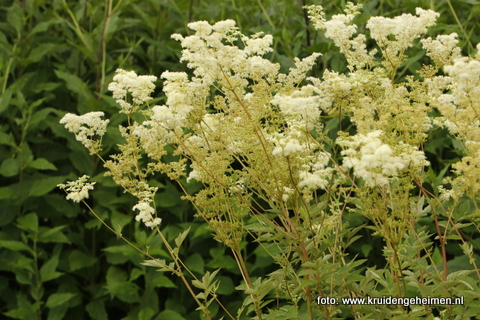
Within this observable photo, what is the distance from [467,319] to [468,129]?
1.55 feet

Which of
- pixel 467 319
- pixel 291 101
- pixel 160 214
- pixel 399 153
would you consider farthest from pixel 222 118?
pixel 160 214

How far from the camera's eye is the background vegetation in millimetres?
3086

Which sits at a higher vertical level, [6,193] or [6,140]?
[6,140]

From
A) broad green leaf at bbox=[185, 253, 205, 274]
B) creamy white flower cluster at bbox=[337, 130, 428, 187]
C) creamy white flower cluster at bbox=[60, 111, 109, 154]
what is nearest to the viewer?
creamy white flower cluster at bbox=[337, 130, 428, 187]

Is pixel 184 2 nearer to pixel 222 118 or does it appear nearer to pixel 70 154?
pixel 70 154

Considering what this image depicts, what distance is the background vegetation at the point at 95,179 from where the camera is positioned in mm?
3086

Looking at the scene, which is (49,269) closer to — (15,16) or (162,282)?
(162,282)

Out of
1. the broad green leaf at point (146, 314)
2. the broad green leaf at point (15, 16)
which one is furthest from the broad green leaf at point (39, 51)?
the broad green leaf at point (146, 314)

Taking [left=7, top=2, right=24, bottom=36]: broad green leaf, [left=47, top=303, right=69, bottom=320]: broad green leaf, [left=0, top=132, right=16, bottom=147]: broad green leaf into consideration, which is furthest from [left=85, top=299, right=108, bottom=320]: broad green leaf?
[left=7, top=2, right=24, bottom=36]: broad green leaf

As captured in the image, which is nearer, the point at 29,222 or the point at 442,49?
the point at 442,49

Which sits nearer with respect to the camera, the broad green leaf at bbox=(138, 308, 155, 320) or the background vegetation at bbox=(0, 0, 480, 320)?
the broad green leaf at bbox=(138, 308, 155, 320)

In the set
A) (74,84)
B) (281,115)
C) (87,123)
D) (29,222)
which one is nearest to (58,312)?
(29,222)

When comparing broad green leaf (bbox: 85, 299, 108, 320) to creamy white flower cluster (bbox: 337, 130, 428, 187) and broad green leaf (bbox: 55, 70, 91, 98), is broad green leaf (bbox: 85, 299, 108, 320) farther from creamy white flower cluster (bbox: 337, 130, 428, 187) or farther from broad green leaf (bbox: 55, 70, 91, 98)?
creamy white flower cluster (bbox: 337, 130, 428, 187)

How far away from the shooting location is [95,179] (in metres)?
3.00
